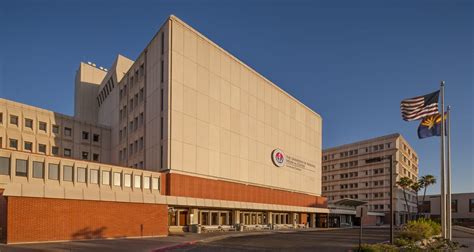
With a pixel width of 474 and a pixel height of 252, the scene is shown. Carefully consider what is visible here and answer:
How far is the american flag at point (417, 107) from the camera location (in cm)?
2830

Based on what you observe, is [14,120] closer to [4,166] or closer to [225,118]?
[4,166]

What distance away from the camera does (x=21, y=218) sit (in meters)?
27.6

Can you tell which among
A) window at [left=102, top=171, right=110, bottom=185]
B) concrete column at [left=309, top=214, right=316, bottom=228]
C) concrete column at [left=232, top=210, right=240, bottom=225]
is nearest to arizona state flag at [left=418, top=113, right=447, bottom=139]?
window at [left=102, top=171, right=110, bottom=185]

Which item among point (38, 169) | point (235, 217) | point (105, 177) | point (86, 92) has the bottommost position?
point (235, 217)

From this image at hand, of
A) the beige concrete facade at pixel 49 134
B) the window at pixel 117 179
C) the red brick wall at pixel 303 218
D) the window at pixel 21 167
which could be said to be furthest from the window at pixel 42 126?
the red brick wall at pixel 303 218

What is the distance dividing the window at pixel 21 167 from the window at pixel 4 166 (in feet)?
2.11

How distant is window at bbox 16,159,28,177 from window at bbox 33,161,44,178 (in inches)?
24.6

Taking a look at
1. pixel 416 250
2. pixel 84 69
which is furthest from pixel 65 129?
pixel 416 250

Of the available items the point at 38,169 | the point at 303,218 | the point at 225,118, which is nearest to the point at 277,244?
the point at 38,169

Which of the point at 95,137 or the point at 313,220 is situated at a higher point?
the point at 95,137

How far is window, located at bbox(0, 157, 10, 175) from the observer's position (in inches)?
1171

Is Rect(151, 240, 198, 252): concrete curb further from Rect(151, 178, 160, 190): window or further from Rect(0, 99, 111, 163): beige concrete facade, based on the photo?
Rect(0, 99, 111, 163): beige concrete facade

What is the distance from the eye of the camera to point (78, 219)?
31219 mm

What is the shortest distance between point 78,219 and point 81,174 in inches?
185
